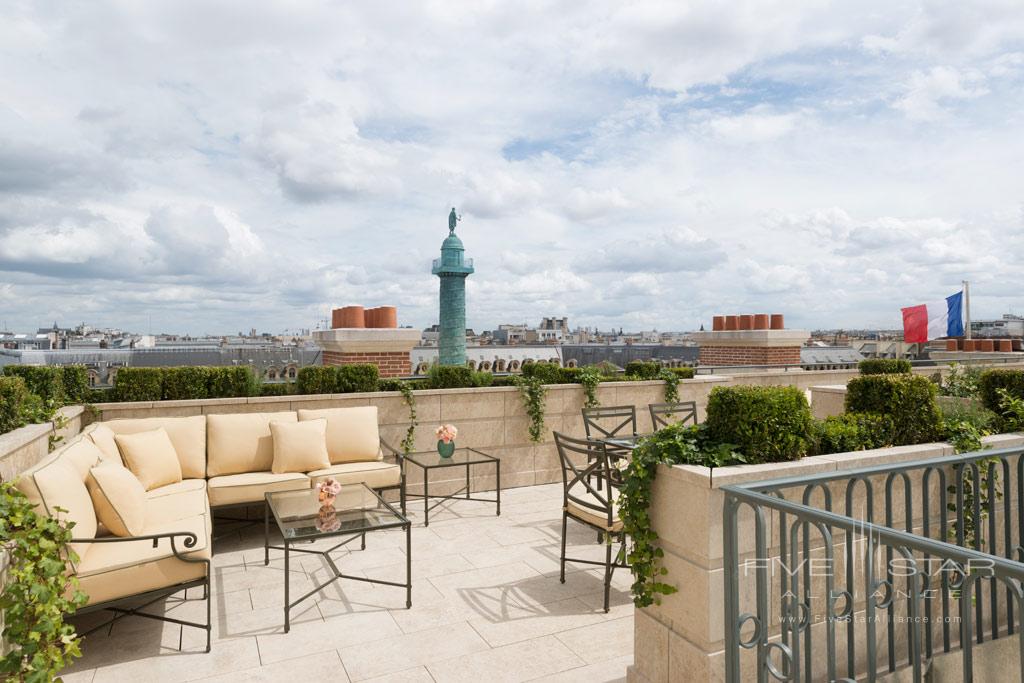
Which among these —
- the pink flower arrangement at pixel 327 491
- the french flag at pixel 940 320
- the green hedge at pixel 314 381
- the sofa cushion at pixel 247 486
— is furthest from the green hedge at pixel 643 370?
the french flag at pixel 940 320

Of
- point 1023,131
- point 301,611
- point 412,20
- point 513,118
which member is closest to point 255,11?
point 412,20

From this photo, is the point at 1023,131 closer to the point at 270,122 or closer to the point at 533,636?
the point at 533,636

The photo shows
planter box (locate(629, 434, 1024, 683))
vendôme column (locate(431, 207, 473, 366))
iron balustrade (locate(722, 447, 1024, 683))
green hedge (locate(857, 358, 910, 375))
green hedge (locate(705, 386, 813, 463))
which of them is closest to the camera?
iron balustrade (locate(722, 447, 1024, 683))

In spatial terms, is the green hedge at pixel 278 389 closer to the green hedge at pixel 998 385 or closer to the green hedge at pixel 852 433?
the green hedge at pixel 852 433

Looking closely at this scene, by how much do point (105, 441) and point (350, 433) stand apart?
2039 millimetres

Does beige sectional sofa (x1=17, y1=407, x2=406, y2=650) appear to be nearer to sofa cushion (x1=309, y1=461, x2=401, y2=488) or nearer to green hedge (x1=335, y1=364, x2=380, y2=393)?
sofa cushion (x1=309, y1=461, x2=401, y2=488)

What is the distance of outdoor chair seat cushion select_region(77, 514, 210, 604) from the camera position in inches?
127

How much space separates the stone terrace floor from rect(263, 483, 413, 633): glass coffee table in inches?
5.9

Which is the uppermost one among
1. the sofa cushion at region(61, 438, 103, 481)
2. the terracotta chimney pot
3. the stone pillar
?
the stone pillar

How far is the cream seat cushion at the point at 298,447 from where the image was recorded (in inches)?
213

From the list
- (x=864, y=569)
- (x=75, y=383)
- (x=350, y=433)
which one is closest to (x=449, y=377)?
(x=350, y=433)

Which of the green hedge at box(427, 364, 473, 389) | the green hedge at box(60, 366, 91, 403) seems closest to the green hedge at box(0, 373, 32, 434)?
the green hedge at box(60, 366, 91, 403)

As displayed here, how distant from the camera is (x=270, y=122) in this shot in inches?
284

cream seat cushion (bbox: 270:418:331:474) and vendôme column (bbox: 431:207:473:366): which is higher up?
vendôme column (bbox: 431:207:473:366)
